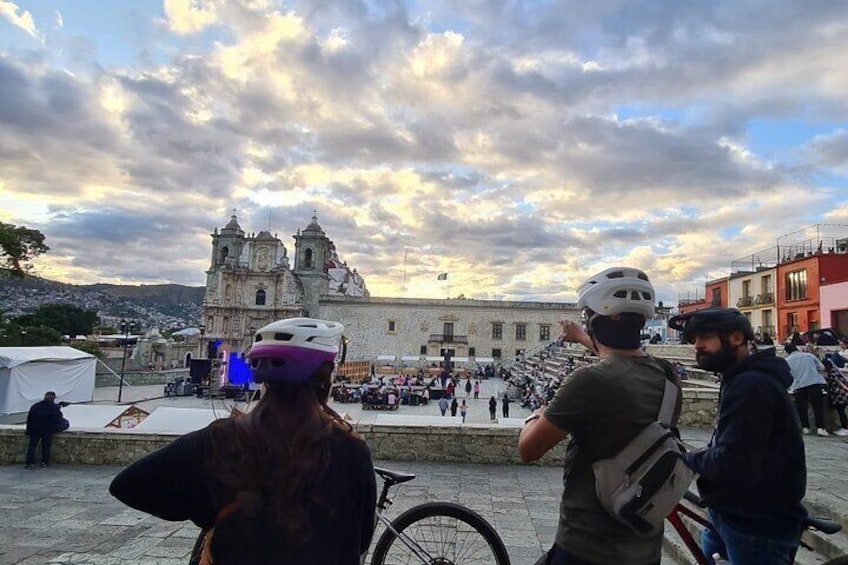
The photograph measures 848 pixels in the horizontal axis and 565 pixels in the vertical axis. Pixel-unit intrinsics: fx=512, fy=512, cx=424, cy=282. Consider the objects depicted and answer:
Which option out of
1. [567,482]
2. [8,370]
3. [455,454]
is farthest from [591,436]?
[8,370]

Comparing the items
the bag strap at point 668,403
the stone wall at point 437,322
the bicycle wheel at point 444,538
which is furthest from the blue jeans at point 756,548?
the stone wall at point 437,322

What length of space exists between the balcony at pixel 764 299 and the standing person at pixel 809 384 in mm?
25758

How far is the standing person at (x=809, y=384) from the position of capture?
23.8 feet

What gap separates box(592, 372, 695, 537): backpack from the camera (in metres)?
1.73

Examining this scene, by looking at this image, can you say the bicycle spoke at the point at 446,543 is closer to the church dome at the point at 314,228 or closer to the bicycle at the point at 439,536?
the bicycle at the point at 439,536

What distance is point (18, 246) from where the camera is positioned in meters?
27.1

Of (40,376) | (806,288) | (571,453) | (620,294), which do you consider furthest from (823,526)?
(806,288)

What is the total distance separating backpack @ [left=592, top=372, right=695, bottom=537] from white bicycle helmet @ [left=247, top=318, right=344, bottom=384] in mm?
1043

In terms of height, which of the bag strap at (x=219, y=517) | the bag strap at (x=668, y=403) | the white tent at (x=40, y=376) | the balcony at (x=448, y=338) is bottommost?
the white tent at (x=40, y=376)

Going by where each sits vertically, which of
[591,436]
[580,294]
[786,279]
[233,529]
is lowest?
[233,529]

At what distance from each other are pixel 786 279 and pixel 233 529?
33.4 metres

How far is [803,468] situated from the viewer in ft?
6.99

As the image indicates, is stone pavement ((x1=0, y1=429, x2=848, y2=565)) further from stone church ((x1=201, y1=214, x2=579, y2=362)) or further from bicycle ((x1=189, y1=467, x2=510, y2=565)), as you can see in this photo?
stone church ((x1=201, y1=214, x2=579, y2=362))

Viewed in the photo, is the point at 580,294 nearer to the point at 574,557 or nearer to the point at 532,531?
the point at 574,557
